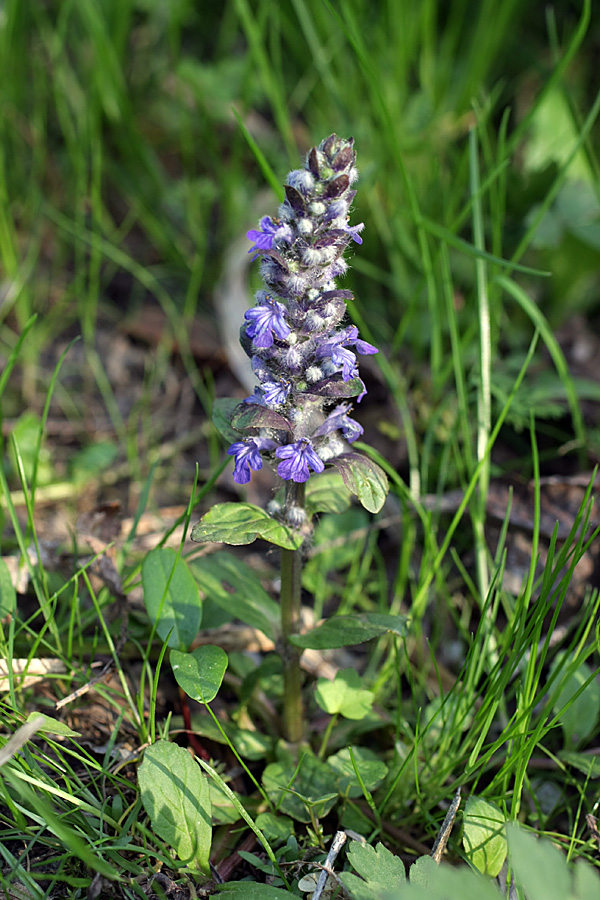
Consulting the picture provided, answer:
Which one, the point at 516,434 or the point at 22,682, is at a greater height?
the point at 516,434

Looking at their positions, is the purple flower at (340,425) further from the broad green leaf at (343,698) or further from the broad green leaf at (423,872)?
the broad green leaf at (423,872)

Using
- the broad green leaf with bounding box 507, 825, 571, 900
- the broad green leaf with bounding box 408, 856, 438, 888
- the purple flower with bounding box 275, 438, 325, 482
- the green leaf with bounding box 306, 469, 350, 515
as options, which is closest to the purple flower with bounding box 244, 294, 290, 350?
the purple flower with bounding box 275, 438, 325, 482

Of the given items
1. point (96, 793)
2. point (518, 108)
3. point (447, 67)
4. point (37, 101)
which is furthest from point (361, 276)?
point (96, 793)

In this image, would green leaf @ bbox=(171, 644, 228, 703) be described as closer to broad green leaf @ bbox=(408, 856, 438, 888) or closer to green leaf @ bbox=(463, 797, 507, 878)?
broad green leaf @ bbox=(408, 856, 438, 888)

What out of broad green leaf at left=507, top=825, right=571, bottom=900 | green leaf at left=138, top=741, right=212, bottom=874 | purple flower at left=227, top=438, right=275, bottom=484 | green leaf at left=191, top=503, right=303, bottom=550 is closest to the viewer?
broad green leaf at left=507, top=825, right=571, bottom=900

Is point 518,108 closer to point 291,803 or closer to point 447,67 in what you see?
point 447,67

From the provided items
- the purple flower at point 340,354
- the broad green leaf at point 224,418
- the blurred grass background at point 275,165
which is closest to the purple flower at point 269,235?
the purple flower at point 340,354
